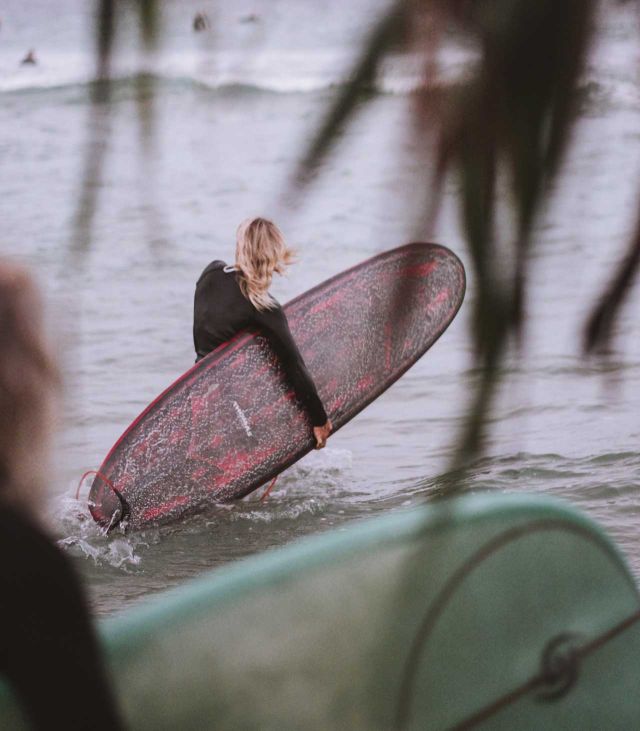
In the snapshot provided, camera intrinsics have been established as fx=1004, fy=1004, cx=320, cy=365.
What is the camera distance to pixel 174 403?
18.3ft

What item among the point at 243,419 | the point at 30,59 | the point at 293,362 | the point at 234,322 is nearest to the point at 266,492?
the point at 243,419

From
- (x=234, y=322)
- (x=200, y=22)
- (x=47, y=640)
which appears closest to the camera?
(x=200, y=22)

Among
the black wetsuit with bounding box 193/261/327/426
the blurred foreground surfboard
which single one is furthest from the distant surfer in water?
the blurred foreground surfboard

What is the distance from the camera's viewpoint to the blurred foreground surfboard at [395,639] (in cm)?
144

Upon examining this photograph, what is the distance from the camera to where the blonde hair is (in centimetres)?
443

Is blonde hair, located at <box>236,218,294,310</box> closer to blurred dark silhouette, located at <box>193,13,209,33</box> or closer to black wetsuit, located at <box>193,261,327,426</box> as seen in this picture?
black wetsuit, located at <box>193,261,327,426</box>

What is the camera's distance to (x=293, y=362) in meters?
5.45

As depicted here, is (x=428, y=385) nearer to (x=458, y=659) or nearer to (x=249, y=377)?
(x=249, y=377)

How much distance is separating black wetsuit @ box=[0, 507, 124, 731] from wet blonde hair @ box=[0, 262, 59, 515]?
1.14 ft

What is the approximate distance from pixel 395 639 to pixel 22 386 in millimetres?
778

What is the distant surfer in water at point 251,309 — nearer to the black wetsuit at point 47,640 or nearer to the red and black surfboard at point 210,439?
the red and black surfboard at point 210,439

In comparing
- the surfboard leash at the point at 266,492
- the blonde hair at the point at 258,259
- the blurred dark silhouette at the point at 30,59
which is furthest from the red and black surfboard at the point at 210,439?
the blurred dark silhouette at the point at 30,59

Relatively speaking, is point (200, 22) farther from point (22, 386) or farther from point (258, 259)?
point (258, 259)

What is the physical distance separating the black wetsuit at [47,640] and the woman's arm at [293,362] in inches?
155
